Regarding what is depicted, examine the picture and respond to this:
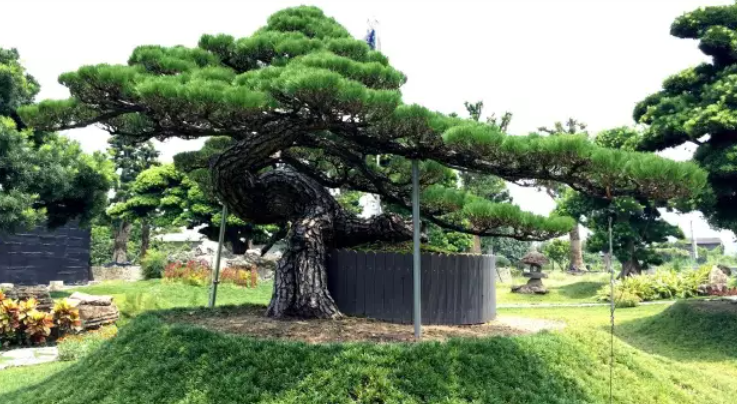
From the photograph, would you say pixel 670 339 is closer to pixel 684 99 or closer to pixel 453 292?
pixel 684 99

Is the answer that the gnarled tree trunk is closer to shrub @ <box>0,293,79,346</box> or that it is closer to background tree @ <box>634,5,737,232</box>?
shrub @ <box>0,293,79,346</box>

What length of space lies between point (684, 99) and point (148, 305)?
11993mm

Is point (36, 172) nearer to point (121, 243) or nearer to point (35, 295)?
point (35, 295)

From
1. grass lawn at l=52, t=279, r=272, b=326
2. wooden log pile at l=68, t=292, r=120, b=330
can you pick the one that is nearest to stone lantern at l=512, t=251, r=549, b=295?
grass lawn at l=52, t=279, r=272, b=326

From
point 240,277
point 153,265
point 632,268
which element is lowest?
point 240,277

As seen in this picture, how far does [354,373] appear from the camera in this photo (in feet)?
14.0

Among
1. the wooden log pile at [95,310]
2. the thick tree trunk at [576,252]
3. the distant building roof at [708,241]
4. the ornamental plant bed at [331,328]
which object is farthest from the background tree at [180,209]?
the distant building roof at [708,241]

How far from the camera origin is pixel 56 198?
1336 cm

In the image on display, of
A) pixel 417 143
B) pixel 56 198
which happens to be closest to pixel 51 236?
pixel 56 198

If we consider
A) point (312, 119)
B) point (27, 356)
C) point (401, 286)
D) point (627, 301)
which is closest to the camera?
point (312, 119)

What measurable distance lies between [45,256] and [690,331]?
2040 cm

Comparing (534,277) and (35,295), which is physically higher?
(534,277)

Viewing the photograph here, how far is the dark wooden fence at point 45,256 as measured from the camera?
17.5 metres

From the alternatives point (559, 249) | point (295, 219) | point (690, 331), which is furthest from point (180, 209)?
point (559, 249)
